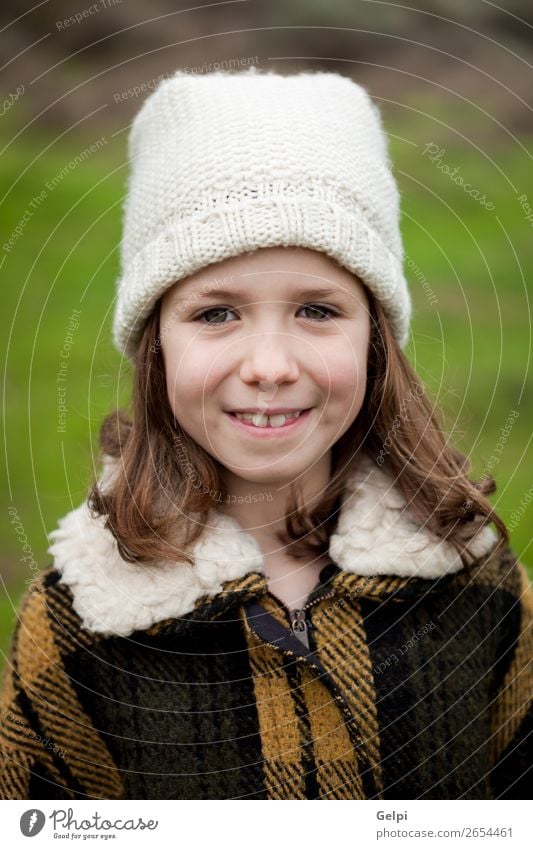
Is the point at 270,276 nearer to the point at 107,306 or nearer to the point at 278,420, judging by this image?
the point at 278,420

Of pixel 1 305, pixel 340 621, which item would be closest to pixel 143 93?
pixel 1 305

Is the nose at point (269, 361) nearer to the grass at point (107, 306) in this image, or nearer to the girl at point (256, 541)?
the girl at point (256, 541)

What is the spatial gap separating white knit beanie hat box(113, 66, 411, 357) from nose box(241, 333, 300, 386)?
0.30 feet

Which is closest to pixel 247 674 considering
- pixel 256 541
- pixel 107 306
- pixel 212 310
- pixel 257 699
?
pixel 257 699

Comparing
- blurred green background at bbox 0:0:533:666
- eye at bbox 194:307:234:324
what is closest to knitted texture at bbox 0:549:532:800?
eye at bbox 194:307:234:324

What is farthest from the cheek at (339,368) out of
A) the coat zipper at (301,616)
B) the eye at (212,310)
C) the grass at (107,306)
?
the grass at (107,306)

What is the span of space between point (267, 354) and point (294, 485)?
201mm

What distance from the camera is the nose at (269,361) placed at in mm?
824

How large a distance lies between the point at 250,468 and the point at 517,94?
1.61 metres

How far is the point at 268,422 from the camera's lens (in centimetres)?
89

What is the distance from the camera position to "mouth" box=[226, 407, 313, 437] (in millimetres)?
881

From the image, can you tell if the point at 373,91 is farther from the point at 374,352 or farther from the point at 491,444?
the point at 374,352

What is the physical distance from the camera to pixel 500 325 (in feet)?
6.82

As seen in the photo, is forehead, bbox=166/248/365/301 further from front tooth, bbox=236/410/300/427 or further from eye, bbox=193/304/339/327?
front tooth, bbox=236/410/300/427
